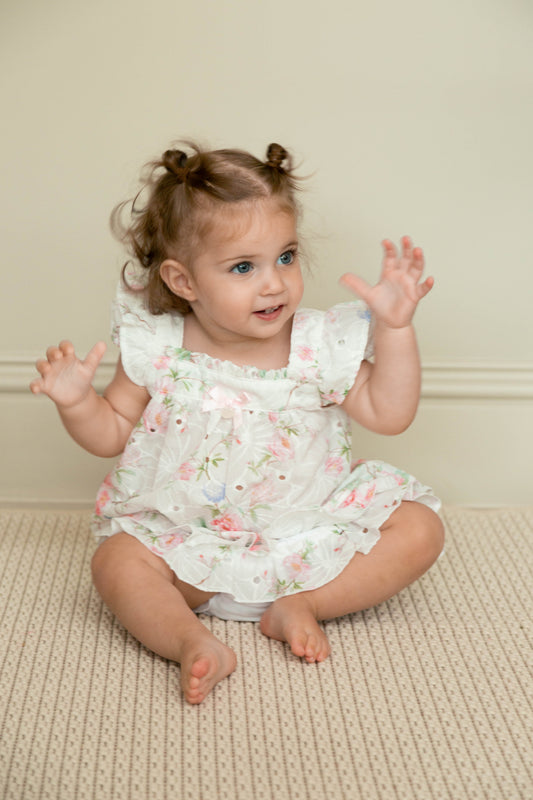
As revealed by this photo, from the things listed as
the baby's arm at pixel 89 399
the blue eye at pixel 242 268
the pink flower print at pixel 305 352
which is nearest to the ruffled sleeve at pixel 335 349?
the pink flower print at pixel 305 352

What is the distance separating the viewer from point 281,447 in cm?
116

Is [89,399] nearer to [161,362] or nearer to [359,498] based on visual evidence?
[161,362]

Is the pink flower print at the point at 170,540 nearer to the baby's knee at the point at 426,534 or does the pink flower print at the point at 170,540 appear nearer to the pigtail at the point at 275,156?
the baby's knee at the point at 426,534

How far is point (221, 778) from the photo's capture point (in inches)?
36.0

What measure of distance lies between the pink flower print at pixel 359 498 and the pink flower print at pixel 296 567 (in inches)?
3.7

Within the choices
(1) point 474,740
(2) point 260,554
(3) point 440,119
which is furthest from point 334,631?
(3) point 440,119

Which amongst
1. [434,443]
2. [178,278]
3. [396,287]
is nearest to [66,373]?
[178,278]

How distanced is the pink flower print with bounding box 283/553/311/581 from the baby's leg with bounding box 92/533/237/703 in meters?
0.11

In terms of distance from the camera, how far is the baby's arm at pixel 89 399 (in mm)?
1080

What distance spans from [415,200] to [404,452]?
16.1 inches

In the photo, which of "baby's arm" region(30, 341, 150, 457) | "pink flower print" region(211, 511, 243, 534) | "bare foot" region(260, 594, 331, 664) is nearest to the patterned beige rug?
"bare foot" region(260, 594, 331, 664)

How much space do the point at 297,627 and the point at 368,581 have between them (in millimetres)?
115

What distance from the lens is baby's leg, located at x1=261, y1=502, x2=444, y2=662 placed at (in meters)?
1.10

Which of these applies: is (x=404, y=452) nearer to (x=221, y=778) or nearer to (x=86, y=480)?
(x=86, y=480)
